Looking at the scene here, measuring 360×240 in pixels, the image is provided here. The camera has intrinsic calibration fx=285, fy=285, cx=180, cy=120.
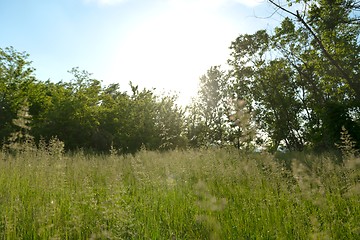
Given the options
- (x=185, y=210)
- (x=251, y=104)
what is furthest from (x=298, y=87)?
(x=185, y=210)

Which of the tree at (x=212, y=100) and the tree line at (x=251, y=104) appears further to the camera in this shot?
the tree at (x=212, y=100)

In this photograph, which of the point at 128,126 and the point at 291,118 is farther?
the point at 291,118

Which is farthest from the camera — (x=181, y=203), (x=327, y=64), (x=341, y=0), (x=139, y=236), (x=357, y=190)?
(x=327, y=64)

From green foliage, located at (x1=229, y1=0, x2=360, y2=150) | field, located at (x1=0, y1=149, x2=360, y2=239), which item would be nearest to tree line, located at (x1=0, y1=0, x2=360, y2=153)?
green foliage, located at (x1=229, y1=0, x2=360, y2=150)

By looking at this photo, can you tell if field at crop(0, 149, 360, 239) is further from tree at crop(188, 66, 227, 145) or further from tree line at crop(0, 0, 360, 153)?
tree at crop(188, 66, 227, 145)

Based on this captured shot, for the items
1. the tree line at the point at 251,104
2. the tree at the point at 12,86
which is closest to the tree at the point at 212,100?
the tree line at the point at 251,104

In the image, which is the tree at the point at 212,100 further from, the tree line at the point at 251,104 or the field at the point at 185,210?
the field at the point at 185,210

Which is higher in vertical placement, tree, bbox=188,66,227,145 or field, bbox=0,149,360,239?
tree, bbox=188,66,227,145

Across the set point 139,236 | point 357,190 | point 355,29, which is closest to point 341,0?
point 355,29

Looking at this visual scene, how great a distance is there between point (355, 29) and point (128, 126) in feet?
53.9

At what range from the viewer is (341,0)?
38.7 ft

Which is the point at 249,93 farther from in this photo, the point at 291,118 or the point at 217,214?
the point at 217,214

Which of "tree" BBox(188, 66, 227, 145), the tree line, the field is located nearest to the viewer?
the field

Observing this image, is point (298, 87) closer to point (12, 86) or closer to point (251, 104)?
point (251, 104)
